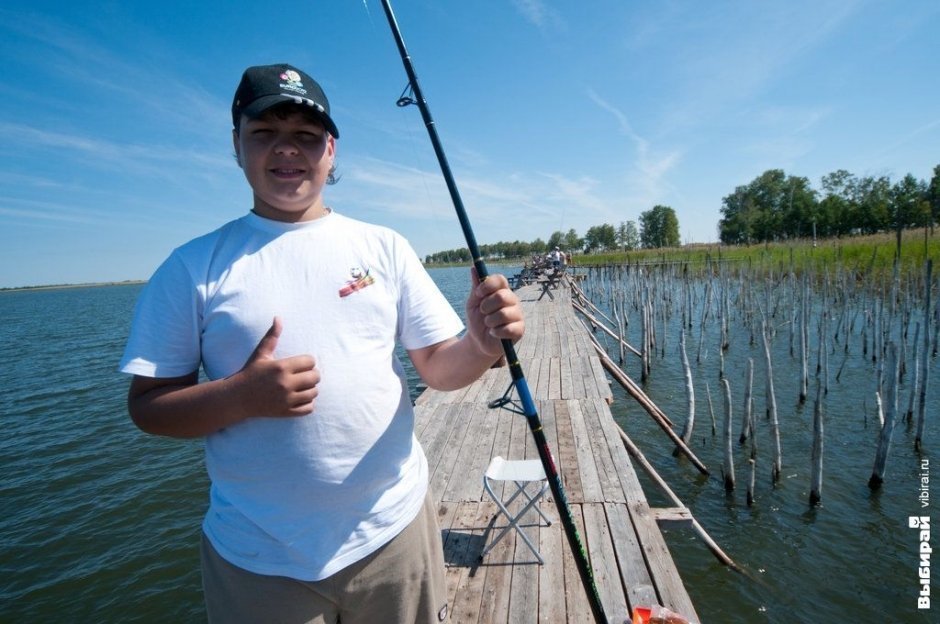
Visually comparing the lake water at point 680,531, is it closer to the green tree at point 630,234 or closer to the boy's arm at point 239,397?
the boy's arm at point 239,397

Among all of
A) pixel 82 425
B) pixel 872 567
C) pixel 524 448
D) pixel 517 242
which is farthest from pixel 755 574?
pixel 517 242

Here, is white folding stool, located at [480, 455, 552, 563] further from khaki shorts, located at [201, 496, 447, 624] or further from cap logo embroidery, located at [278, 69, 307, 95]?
cap logo embroidery, located at [278, 69, 307, 95]

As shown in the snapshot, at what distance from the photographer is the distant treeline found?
1919 inches

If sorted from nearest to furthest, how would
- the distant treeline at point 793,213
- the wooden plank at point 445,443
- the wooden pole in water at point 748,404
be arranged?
the wooden plank at point 445,443 < the wooden pole in water at point 748,404 < the distant treeline at point 793,213

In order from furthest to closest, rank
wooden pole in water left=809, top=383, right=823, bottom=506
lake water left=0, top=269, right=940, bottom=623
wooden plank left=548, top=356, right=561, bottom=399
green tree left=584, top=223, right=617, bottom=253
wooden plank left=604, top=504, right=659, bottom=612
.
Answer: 1. green tree left=584, top=223, right=617, bottom=253
2. wooden plank left=548, top=356, right=561, bottom=399
3. wooden pole in water left=809, top=383, right=823, bottom=506
4. lake water left=0, top=269, right=940, bottom=623
5. wooden plank left=604, top=504, right=659, bottom=612

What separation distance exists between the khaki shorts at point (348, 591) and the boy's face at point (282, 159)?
1.14m

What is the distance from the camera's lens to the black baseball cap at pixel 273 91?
1.48 meters

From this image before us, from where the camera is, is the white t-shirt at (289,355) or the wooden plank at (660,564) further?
the wooden plank at (660,564)

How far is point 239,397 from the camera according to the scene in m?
1.29

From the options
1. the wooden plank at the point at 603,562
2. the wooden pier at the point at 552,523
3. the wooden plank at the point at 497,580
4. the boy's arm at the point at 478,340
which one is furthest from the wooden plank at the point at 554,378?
the boy's arm at the point at 478,340

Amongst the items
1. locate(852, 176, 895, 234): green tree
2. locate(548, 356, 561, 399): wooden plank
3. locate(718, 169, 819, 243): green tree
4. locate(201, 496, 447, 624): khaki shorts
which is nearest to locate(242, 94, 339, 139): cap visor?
locate(201, 496, 447, 624): khaki shorts

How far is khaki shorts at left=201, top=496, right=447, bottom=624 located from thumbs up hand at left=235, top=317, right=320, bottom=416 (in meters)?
0.56

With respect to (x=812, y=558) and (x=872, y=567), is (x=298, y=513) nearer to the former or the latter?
(x=812, y=558)

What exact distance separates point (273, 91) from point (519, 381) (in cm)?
145
